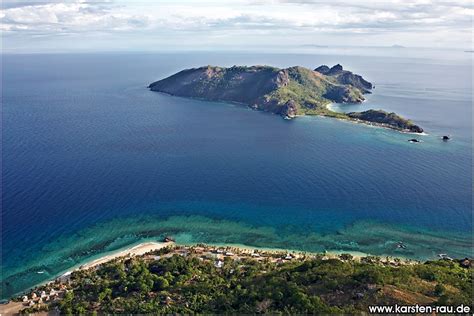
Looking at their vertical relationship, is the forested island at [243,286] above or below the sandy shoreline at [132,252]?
above

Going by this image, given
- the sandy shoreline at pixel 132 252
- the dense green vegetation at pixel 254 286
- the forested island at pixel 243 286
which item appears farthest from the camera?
the sandy shoreline at pixel 132 252

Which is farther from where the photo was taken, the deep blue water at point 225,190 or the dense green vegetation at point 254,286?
the deep blue water at point 225,190

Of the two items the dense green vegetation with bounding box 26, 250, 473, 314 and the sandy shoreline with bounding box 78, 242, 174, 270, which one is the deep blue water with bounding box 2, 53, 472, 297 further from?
the dense green vegetation with bounding box 26, 250, 473, 314

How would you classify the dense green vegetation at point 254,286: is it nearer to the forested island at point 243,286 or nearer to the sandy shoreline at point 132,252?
the forested island at point 243,286

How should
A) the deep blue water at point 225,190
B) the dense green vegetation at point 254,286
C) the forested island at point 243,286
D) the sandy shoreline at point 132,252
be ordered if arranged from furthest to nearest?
the deep blue water at point 225,190, the sandy shoreline at point 132,252, the forested island at point 243,286, the dense green vegetation at point 254,286

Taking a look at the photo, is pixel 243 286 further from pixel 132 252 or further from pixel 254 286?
pixel 132 252

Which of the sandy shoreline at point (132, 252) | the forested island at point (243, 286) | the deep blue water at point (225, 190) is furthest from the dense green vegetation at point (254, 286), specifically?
the deep blue water at point (225, 190)

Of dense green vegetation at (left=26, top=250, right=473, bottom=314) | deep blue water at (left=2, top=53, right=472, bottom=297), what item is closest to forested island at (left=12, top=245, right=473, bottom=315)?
dense green vegetation at (left=26, top=250, right=473, bottom=314)

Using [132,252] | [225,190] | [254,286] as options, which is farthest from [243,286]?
[225,190]
